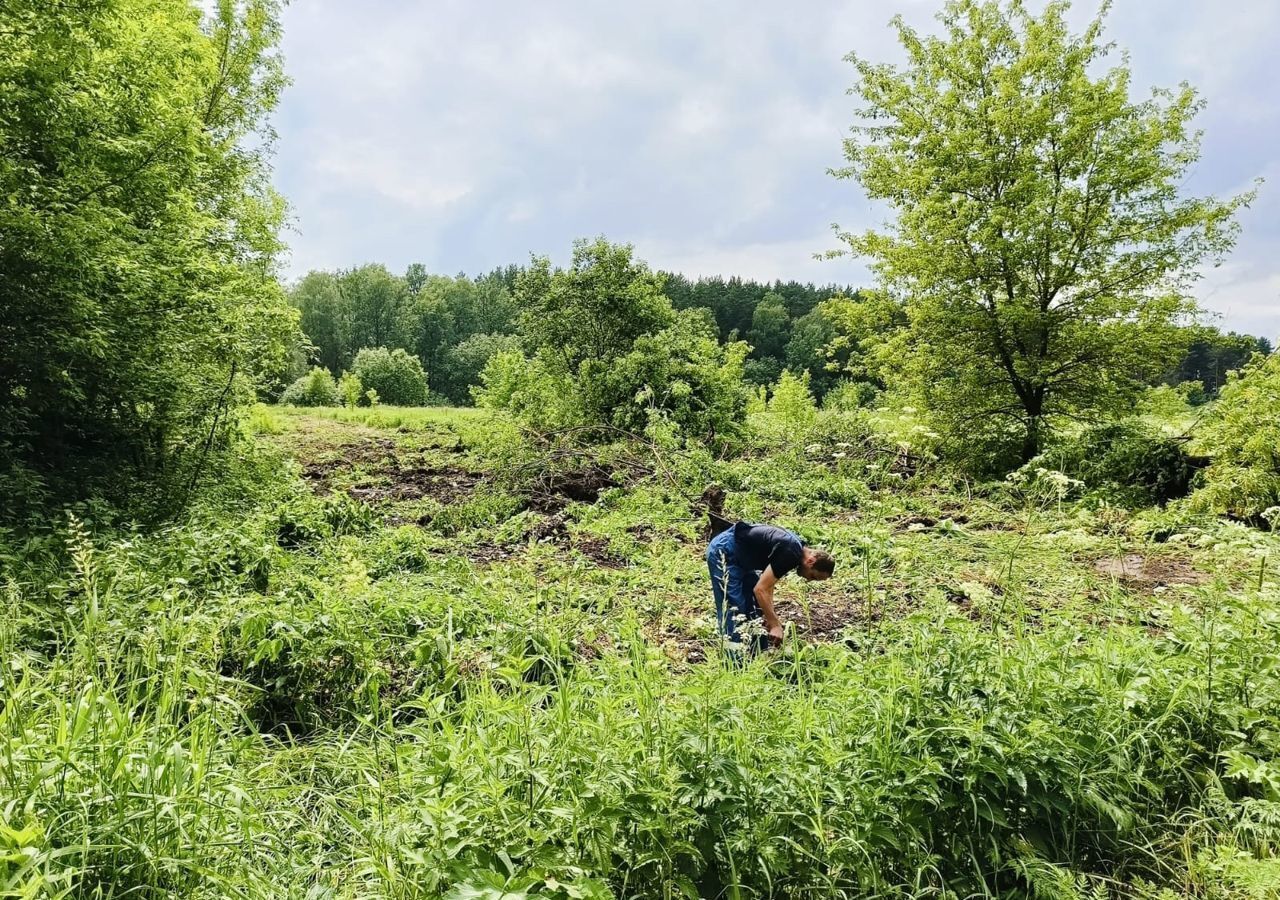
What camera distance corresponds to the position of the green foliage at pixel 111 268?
5.32 meters

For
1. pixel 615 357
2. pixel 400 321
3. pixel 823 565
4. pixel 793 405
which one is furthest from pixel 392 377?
pixel 823 565

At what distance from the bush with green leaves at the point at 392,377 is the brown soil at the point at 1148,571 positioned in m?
47.2

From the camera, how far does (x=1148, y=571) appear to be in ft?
19.3

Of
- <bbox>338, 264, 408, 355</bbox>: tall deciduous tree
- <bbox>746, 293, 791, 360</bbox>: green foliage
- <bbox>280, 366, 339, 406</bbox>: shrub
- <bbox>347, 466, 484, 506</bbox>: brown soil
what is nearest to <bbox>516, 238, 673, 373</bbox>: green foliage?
<bbox>347, 466, 484, 506</bbox>: brown soil

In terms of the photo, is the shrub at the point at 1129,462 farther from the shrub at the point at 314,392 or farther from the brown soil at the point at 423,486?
the shrub at the point at 314,392

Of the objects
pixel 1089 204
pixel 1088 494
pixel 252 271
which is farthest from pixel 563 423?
pixel 1089 204

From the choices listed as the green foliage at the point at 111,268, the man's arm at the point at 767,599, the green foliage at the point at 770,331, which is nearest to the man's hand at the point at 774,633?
the man's arm at the point at 767,599

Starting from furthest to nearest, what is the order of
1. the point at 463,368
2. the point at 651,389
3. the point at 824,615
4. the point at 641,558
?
1. the point at 463,368
2. the point at 651,389
3. the point at 641,558
4. the point at 824,615

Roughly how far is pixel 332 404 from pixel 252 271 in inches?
1159

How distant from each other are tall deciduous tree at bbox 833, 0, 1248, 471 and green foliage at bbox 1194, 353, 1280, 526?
2.41 meters

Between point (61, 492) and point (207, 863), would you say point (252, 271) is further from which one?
point (207, 863)

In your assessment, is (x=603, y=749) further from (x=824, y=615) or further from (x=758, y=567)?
(x=824, y=615)

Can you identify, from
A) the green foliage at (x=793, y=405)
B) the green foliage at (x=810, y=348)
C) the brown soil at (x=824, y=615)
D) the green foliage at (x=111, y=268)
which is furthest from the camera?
the green foliage at (x=810, y=348)

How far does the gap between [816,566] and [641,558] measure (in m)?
2.62
